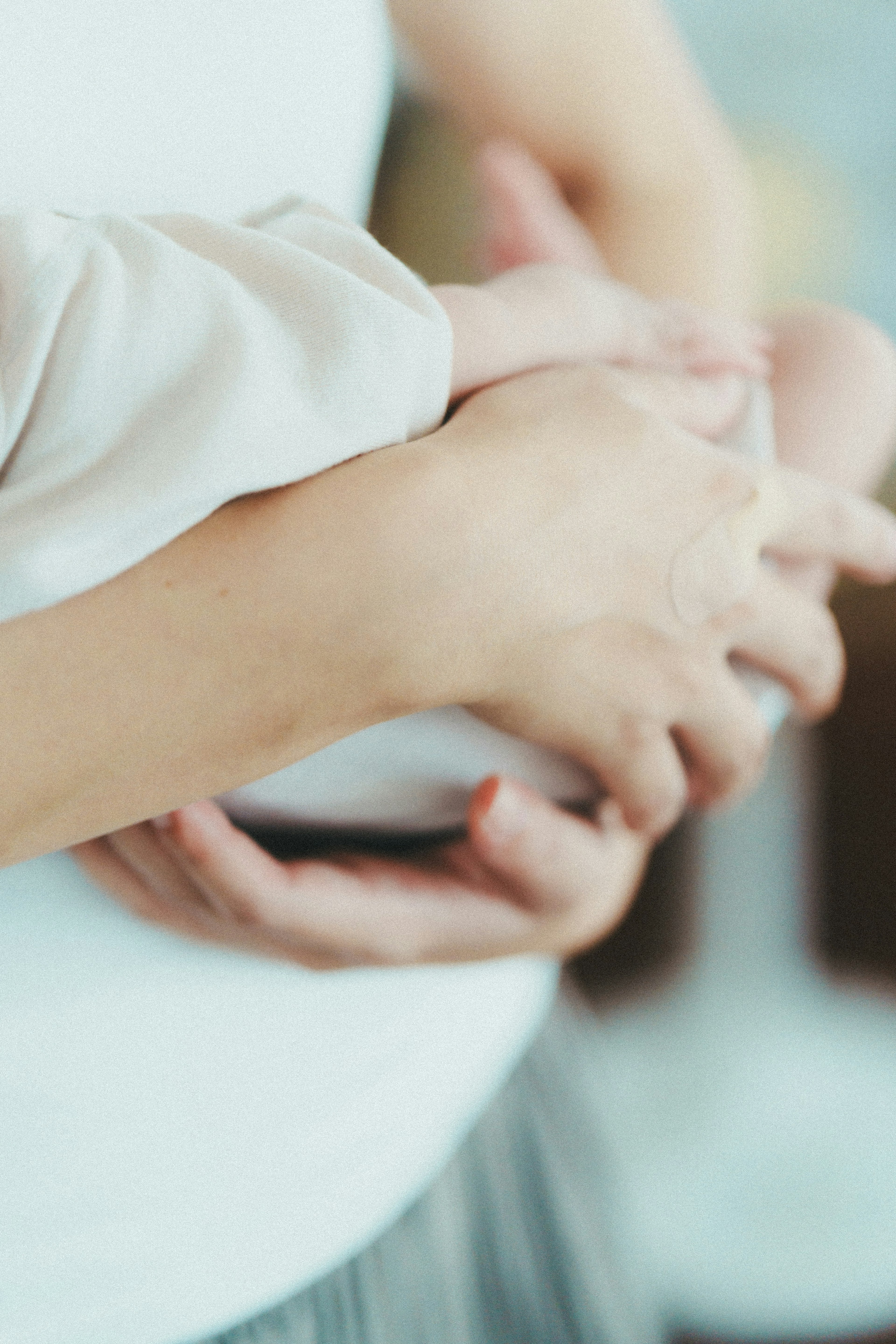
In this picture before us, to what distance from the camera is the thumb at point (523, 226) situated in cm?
51

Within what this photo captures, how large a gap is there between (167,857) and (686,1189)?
3.05ft

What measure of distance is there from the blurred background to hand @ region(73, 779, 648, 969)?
1.59 ft

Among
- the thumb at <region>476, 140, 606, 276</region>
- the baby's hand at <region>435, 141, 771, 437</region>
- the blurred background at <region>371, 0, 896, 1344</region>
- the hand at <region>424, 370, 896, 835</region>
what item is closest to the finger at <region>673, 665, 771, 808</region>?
the hand at <region>424, 370, 896, 835</region>

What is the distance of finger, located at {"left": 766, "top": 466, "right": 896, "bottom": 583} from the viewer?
0.39 m

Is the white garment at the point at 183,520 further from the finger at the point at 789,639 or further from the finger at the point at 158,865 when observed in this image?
the finger at the point at 789,639

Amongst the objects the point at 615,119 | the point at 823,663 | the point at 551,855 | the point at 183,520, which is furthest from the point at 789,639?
the point at 615,119

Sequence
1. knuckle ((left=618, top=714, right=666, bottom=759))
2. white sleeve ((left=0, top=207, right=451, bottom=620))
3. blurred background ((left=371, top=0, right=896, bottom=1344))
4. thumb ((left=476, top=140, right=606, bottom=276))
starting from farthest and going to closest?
blurred background ((left=371, top=0, right=896, bottom=1344)) < thumb ((left=476, top=140, right=606, bottom=276)) < knuckle ((left=618, top=714, right=666, bottom=759)) < white sleeve ((left=0, top=207, right=451, bottom=620))

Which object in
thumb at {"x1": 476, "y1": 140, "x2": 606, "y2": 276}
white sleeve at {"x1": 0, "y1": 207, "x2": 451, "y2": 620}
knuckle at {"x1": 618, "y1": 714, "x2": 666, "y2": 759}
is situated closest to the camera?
white sleeve at {"x1": 0, "y1": 207, "x2": 451, "y2": 620}

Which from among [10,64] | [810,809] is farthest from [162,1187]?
[810,809]

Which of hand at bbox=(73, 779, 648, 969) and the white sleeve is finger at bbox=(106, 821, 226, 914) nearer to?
hand at bbox=(73, 779, 648, 969)

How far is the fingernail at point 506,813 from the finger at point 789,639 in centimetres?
10

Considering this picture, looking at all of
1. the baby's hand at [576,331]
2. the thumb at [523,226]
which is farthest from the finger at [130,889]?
the thumb at [523,226]

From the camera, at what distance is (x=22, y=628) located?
0.92ft

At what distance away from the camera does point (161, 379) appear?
285mm
